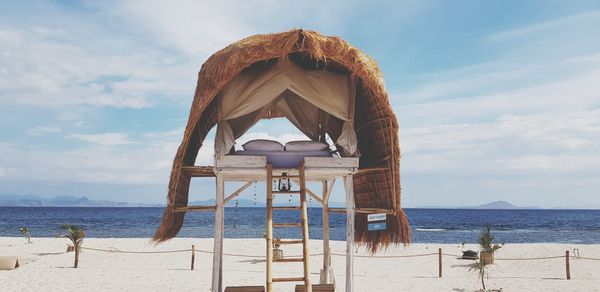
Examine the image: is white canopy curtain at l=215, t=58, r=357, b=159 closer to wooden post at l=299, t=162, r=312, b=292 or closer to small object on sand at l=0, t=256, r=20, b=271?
wooden post at l=299, t=162, r=312, b=292

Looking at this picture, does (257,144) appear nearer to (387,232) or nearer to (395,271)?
(387,232)

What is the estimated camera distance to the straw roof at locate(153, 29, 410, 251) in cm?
654

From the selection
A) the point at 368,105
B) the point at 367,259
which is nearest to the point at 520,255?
the point at 367,259

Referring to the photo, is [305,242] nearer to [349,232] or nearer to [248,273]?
[349,232]

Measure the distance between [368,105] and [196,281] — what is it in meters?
7.62

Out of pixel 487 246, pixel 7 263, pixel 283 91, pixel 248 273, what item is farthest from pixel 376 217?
pixel 7 263

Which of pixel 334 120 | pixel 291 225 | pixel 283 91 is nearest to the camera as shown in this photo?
pixel 291 225

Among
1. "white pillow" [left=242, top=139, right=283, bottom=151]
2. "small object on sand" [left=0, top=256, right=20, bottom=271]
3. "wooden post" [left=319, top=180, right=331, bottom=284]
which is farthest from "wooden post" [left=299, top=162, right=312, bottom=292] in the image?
"small object on sand" [left=0, top=256, right=20, bottom=271]

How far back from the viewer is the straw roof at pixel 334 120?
6.54m

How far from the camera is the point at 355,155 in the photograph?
25.1ft

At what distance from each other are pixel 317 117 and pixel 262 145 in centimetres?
161

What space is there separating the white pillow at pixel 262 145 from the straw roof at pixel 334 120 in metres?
0.85

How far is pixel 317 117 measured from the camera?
8.72m

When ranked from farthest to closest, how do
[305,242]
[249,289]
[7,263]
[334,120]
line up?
[7,263]
[334,120]
[249,289]
[305,242]
